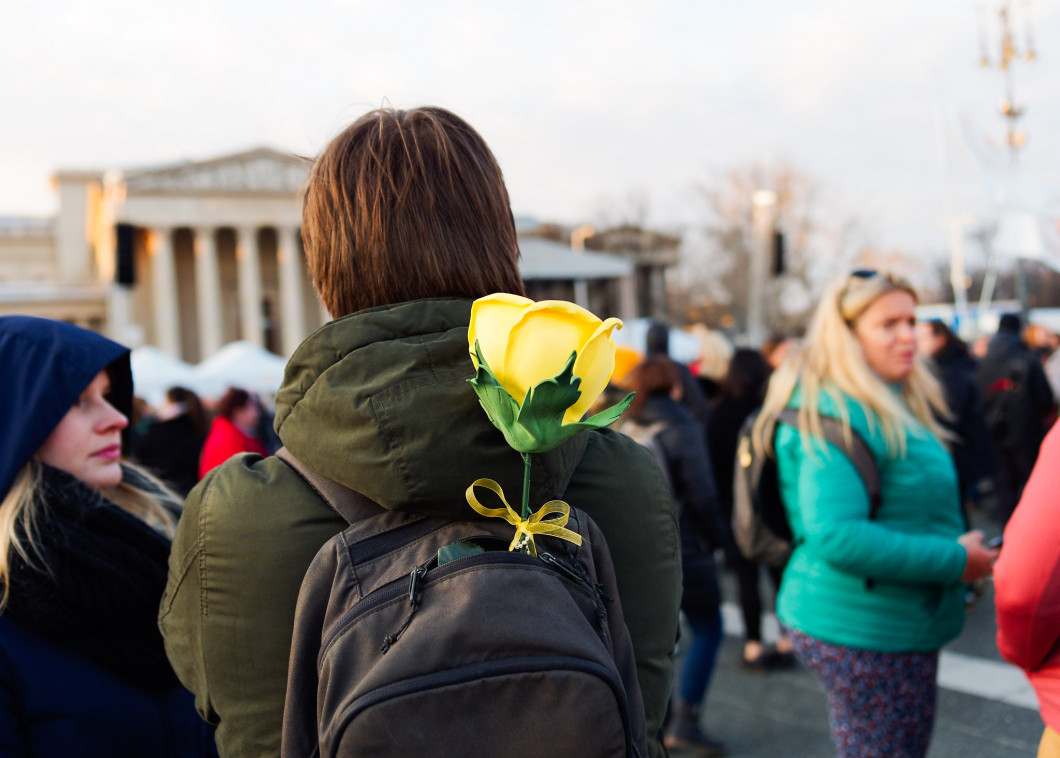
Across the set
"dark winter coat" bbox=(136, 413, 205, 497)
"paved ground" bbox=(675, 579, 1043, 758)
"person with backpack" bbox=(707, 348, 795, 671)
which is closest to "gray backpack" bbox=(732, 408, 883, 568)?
"paved ground" bbox=(675, 579, 1043, 758)

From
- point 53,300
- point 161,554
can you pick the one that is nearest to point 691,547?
point 161,554

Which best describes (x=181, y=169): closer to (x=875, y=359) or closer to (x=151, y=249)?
(x=151, y=249)

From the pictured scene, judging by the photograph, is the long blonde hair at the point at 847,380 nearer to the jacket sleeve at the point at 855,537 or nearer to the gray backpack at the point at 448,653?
the jacket sleeve at the point at 855,537

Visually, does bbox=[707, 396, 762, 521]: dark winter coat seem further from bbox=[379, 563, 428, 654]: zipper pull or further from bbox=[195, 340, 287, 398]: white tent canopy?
bbox=[195, 340, 287, 398]: white tent canopy

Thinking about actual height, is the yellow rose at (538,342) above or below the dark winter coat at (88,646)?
above

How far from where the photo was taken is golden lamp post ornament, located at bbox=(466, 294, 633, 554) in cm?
96

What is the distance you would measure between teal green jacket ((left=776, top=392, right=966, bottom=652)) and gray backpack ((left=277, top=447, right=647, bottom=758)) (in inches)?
63.6

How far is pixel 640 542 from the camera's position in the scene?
4.31ft

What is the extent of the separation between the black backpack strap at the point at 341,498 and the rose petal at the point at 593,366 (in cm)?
32

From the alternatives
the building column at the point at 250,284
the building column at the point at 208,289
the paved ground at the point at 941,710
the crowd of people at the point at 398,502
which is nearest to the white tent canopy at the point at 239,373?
the paved ground at the point at 941,710

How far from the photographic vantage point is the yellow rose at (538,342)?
0.97 meters

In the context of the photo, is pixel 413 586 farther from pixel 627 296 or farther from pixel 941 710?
pixel 627 296

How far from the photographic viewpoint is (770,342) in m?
8.01

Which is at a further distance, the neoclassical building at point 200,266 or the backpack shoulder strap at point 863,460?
the neoclassical building at point 200,266
